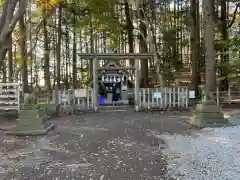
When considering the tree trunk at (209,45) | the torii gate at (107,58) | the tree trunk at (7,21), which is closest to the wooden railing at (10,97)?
the torii gate at (107,58)

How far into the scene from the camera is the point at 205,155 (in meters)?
6.52

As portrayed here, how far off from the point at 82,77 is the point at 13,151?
24.1 m

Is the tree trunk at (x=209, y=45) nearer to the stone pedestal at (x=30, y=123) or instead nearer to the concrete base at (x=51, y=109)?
the concrete base at (x=51, y=109)

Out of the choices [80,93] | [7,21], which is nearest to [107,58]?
[80,93]

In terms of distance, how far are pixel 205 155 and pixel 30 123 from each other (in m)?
5.11

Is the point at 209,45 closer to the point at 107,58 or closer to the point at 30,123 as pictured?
the point at 107,58

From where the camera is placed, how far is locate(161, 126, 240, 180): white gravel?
5.27 metres

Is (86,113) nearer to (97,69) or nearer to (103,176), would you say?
(97,69)

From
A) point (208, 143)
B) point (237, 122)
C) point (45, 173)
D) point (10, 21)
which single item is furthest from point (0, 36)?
point (237, 122)

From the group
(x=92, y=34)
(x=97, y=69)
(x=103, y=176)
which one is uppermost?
(x=92, y=34)

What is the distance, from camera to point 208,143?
7746 mm

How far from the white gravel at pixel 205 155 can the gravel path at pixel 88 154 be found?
0.25 m

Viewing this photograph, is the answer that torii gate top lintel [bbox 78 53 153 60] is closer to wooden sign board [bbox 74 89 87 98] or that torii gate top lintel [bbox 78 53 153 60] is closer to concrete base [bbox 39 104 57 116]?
wooden sign board [bbox 74 89 87 98]

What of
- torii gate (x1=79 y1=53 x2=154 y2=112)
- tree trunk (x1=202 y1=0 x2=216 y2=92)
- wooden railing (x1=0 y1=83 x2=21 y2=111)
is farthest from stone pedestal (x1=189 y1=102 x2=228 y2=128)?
wooden railing (x1=0 y1=83 x2=21 y2=111)
